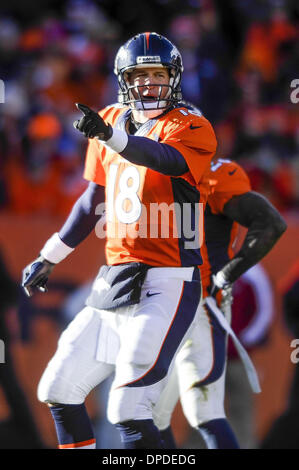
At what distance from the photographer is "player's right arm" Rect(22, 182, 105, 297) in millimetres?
3695

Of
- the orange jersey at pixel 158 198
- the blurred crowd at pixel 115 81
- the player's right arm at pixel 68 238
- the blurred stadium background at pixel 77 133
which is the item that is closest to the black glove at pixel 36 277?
the player's right arm at pixel 68 238

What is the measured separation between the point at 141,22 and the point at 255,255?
5.41m

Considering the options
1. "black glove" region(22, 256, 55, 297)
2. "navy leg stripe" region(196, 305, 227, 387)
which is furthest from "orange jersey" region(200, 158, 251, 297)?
"black glove" region(22, 256, 55, 297)

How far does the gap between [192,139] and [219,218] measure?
834 millimetres

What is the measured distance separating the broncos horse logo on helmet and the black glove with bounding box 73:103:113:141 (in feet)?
1.91

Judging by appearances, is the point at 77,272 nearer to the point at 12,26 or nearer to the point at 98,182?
the point at 98,182

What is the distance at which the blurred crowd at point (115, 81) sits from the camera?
606cm

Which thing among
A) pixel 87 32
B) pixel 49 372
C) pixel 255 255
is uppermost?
pixel 87 32

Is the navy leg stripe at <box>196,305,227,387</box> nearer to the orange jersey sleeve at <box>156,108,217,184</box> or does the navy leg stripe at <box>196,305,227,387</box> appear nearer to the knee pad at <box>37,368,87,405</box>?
the knee pad at <box>37,368,87,405</box>

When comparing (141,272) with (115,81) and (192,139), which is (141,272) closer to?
(192,139)

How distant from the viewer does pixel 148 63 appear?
11.3 ft

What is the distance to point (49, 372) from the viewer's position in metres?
3.38

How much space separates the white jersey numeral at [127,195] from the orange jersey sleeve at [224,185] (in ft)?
2.18
